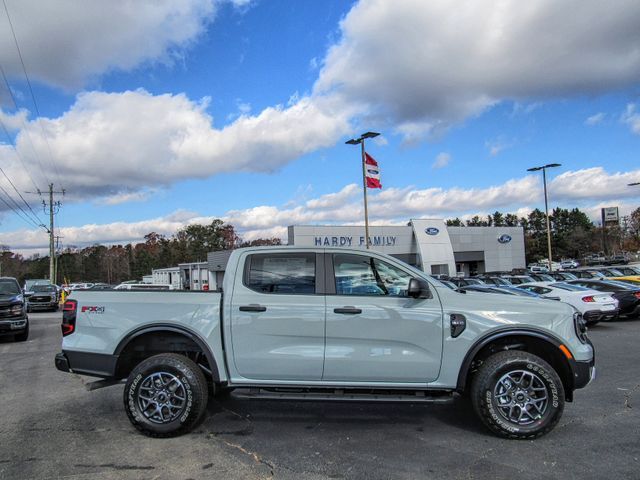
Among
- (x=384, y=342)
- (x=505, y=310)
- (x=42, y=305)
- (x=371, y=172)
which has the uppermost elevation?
(x=371, y=172)

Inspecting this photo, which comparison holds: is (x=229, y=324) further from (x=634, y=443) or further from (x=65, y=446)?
(x=634, y=443)

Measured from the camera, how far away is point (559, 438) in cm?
464

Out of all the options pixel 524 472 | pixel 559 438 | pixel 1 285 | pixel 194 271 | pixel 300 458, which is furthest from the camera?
pixel 194 271

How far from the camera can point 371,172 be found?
76.0 feet

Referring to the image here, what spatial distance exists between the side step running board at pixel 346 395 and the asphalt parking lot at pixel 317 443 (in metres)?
0.39

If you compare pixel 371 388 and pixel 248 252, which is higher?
pixel 248 252

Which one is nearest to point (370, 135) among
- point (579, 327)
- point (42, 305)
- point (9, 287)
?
point (9, 287)

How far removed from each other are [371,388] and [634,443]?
246 cm

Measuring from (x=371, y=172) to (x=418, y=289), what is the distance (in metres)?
19.0

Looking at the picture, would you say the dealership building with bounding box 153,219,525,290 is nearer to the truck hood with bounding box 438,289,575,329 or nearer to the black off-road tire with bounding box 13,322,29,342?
the black off-road tire with bounding box 13,322,29,342

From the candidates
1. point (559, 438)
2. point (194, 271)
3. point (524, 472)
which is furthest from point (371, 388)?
point (194, 271)

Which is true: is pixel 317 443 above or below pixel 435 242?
below

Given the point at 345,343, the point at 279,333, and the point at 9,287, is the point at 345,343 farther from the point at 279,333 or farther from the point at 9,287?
the point at 9,287

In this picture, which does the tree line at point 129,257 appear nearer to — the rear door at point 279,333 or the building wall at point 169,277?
the building wall at point 169,277
